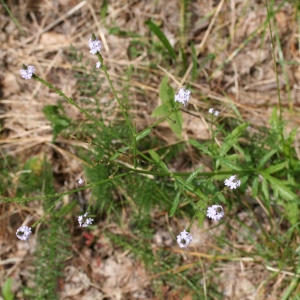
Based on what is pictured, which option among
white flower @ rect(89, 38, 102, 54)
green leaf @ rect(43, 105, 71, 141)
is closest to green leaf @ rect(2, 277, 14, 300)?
green leaf @ rect(43, 105, 71, 141)

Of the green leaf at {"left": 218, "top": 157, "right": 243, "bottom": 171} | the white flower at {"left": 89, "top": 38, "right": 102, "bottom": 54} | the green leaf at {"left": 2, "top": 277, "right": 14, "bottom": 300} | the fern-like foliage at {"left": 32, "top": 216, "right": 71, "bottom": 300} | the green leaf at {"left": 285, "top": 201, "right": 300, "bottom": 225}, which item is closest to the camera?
the white flower at {"left": 89, "top": 38, "right": 102, "bottom": 54}

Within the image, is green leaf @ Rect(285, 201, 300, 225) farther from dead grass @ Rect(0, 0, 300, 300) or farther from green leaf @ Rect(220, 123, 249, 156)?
green leaf @ Rect(220, 123, 249, 156)

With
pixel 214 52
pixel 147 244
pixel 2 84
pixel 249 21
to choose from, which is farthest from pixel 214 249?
pixel 2 84

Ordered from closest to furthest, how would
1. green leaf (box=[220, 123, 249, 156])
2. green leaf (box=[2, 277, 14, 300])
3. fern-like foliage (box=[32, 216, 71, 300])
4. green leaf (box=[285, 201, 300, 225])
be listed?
green leaf (box=[220, 123, 249, 156])
green leaf (box=[285, 201, 300, 225])
fern-like foliage (box=[32, 216, 71, 300])
green leaf (box=[2, 277, 14, 300])

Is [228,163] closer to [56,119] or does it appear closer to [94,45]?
[94,45]

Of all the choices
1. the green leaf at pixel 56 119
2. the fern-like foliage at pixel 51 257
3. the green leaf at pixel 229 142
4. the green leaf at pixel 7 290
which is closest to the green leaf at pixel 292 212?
the green leaf at pixel 229 142

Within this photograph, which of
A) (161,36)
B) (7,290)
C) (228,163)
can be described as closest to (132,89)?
(161,36)
